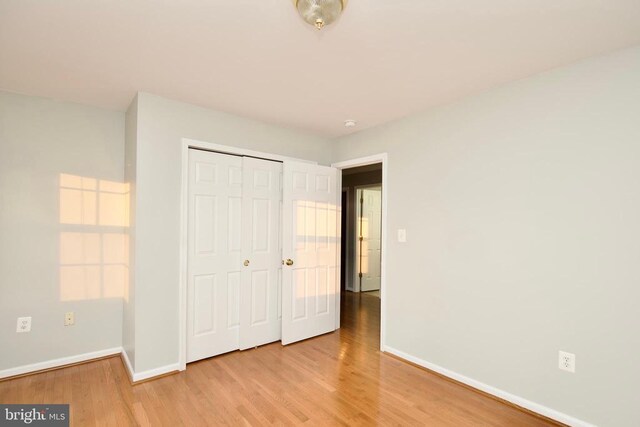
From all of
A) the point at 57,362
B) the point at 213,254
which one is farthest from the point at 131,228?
the point at 57,362

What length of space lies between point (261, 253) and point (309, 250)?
1.89 feet

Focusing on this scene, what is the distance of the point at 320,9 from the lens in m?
1.46

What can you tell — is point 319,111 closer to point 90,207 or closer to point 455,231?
point 455,231

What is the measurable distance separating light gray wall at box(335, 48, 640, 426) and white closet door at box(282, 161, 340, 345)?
103cm

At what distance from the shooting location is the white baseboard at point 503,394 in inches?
83.4

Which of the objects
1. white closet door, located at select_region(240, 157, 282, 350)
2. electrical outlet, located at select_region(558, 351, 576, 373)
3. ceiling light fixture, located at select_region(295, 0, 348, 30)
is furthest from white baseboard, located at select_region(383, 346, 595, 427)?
ceiling light fixture, located at select_region(295, 0, 348, 30)

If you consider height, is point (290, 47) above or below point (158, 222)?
above

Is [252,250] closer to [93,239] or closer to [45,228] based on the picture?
[93,239]

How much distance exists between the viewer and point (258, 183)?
11.2ft

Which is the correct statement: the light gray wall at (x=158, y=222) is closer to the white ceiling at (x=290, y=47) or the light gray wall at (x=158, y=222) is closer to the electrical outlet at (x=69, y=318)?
the white ceiling at (x=290, y=47)

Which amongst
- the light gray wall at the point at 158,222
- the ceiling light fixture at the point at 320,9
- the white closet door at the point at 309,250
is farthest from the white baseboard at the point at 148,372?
the ceiling light fixture at the point at 320,9

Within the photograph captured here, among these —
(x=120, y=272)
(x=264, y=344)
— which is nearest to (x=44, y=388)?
(x=120, y=272)

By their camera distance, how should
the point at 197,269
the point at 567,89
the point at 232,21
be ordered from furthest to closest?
the point at 197,269
the point at 567,89
the point at 232,21

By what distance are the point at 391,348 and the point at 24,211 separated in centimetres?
365
